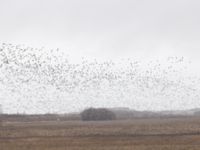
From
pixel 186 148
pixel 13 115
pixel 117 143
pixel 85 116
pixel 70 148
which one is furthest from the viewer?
pixel 13 115

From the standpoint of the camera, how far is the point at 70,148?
4350 cm

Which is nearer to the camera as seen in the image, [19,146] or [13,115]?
[19,146]

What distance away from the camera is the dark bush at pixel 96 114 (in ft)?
427

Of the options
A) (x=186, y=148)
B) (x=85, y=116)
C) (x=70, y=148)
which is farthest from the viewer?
(x=85, y=116)

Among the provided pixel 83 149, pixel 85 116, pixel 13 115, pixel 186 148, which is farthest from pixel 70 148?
pixel 13 115

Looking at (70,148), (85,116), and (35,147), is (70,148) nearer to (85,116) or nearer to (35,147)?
(35,147)

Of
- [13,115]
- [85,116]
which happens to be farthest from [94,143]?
[13,115]

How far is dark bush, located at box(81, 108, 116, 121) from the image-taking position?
13012 centimetres

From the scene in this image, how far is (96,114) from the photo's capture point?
132000 mm

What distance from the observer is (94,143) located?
48250 mm

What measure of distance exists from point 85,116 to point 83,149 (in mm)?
87705

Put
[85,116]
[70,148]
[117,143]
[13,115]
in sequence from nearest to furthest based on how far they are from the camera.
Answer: [70,148] < [117,143] < [85,116] < [13,115]

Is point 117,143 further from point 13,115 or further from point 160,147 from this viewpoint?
point 13,115

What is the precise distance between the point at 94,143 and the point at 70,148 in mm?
5161
